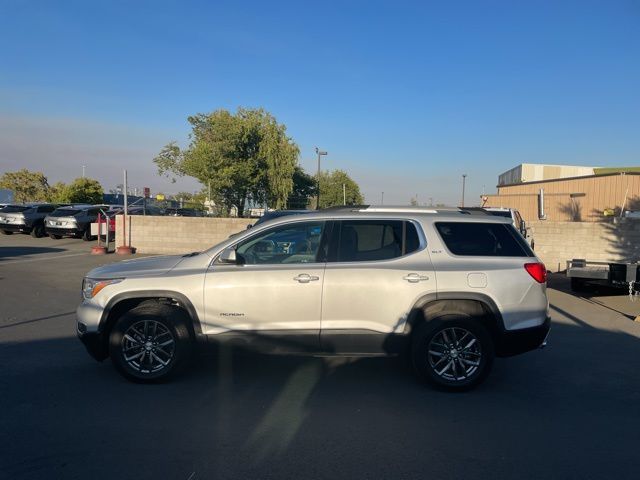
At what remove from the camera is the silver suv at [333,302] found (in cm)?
527

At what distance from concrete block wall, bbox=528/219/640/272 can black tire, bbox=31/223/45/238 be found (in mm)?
21849

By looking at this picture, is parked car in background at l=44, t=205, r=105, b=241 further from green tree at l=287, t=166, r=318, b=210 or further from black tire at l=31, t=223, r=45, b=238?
green tree at l=287, t=166, r=318, b=210

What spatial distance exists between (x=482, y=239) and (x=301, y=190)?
44419mm

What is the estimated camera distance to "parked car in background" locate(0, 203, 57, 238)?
24469 millimetres

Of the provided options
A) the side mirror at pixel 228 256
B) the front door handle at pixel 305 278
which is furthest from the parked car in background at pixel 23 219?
the front door handle at pixel 305 278

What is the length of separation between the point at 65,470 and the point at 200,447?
3.13 feet

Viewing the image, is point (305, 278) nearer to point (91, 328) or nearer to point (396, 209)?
point (396, 209)

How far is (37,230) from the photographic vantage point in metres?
24.8

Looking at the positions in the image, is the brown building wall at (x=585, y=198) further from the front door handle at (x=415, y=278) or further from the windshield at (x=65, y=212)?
the windshield at (x=65, y=212)

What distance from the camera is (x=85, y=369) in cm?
591

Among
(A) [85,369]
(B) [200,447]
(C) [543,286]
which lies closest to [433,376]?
(C) [543,286]

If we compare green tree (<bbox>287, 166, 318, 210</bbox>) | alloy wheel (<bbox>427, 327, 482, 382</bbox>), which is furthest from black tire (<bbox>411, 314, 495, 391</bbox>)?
green tree (<bbox>287, 166, 318, 210</bbox>)

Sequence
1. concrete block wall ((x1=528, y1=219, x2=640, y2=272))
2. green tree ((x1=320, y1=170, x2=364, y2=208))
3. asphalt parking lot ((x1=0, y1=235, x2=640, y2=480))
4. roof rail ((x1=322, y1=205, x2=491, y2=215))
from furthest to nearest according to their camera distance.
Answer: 1. green tree ((x1=320, y1=170, x2=364, y2=208))
2. concrete block wall ((x1=528, y1=219, x2=640, y2=272))
3. roof rail ((x1=322, y1=205, x2=491, y2=215))
4. asphalt parking lot ((x1=0, y1=235, x2=640, y2=480))

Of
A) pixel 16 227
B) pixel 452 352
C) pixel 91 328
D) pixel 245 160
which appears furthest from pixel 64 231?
pixel 452 352
